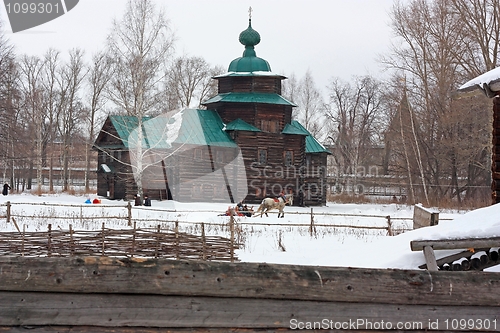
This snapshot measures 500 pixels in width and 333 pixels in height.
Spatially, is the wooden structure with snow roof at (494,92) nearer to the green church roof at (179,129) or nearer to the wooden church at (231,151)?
the green church roof at (179,129)

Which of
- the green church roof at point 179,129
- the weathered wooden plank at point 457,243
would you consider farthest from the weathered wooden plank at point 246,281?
the green church roof at point 179,129

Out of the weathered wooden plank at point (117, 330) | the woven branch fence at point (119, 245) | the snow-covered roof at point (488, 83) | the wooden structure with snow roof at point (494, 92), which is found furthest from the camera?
the woven branch fence at point (119, 245)

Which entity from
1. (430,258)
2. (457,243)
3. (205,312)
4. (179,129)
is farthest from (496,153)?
(179,129)

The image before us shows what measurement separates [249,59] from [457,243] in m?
32.6

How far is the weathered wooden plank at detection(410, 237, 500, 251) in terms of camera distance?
5.11 m

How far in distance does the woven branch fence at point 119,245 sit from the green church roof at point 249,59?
24541 millimetres

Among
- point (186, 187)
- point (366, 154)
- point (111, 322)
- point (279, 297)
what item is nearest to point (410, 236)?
point (279, 297)

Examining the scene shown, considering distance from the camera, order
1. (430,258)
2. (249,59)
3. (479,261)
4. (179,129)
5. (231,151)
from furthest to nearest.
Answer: (249,59), (231,151), (179,129), (479,261), (430,258)

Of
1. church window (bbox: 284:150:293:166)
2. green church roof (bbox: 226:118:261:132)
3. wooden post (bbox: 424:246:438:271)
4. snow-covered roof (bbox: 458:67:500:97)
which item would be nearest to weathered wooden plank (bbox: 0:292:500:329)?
wooden post (bbox: 424:246:438:271)

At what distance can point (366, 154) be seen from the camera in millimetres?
56469

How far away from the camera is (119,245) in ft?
43.3

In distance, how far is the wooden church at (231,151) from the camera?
3300cm

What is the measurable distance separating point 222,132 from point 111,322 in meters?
31.9

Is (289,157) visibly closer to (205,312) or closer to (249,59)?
(249,59)
